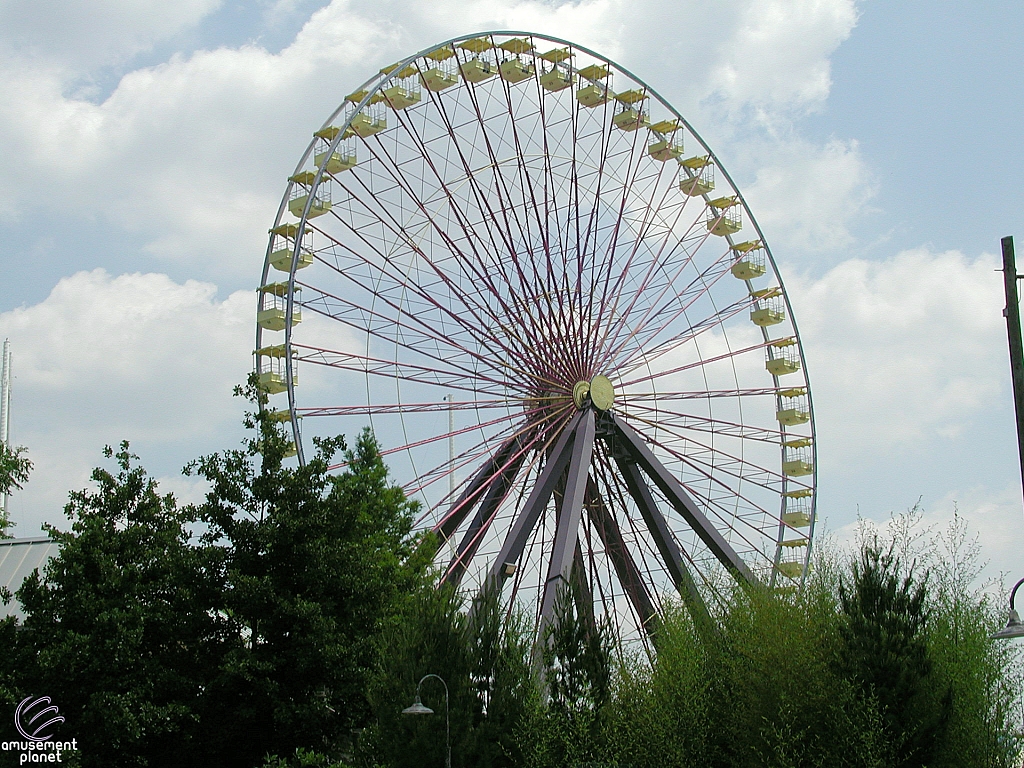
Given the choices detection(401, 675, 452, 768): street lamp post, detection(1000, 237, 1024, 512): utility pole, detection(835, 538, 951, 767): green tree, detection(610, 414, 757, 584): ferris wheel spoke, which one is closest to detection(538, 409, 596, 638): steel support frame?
detection(610, 414, 757, 584): ferris wheel spoke

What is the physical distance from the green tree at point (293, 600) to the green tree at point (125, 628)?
0.57 metres

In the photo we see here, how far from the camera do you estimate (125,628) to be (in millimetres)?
22250

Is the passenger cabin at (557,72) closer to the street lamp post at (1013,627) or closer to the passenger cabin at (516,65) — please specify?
the passenger cabin at (516,65)

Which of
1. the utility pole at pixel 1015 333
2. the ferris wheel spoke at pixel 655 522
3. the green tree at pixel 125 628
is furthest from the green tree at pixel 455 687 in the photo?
the utility pole at pixel 1015 333

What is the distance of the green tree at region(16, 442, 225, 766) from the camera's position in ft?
71.8

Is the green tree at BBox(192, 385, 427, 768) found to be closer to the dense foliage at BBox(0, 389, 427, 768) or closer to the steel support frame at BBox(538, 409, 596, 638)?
the dense foliage at BBox(0, 389, 427, 768)

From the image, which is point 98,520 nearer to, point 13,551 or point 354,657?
point 354,657

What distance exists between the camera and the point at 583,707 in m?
21.3

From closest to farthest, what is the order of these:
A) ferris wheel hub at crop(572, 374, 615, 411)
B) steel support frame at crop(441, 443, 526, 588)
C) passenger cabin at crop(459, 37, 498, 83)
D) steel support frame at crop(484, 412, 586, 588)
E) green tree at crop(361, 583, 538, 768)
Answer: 1. green tree at crop(361, 583, 538, 768)
2. steel support frame at crop(484, 412, 586, 588)
3. steel support frame at crop(441, 443, 526, 588)
4. ferris wheel hub at crop(572, 374, 615, 411)
5. passenger cabin at crop(459, 37, 498, 83)

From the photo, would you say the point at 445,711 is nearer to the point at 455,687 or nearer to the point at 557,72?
the point at 455,687

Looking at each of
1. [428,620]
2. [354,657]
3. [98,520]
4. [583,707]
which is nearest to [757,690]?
[583,707]

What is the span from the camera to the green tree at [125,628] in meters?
21.9

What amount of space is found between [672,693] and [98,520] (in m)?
10.8

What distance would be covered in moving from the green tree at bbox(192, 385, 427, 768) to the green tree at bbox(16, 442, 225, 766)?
0.57 meters
